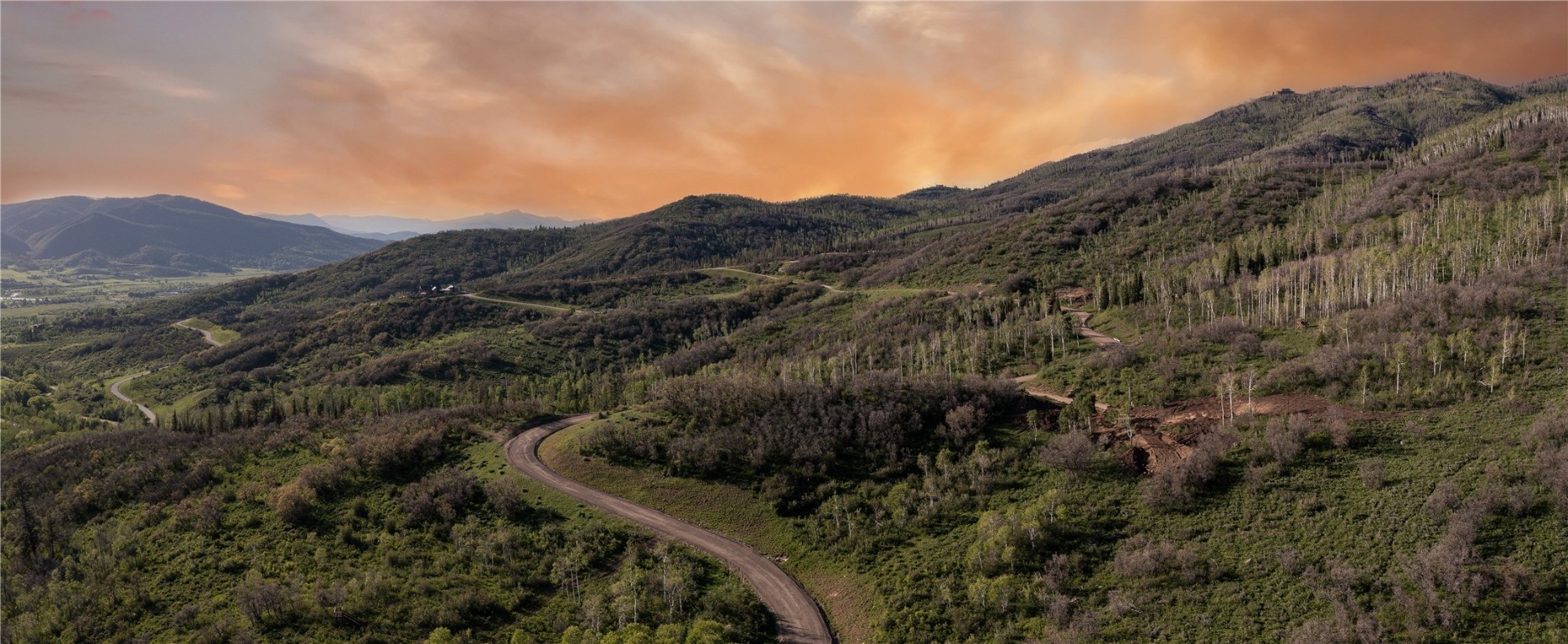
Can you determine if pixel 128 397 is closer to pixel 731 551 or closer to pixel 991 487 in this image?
pixel 731 551

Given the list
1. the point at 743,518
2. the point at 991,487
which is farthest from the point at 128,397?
the point at 991,487

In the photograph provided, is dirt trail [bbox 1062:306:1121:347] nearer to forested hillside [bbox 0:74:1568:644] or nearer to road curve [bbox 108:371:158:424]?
forested hillside [bbox 0:74:1568:644]

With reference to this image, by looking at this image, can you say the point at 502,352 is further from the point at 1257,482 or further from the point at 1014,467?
the point at 1257,482

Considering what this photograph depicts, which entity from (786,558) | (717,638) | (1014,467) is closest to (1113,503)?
(1014,467)

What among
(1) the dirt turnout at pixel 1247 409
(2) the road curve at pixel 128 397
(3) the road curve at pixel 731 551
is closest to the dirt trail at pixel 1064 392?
(1) the dirt turnout at pixel 1247 409

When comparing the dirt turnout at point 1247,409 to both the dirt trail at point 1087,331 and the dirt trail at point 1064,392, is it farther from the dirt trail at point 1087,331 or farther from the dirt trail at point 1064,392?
the dirt trail at point 1087,331
